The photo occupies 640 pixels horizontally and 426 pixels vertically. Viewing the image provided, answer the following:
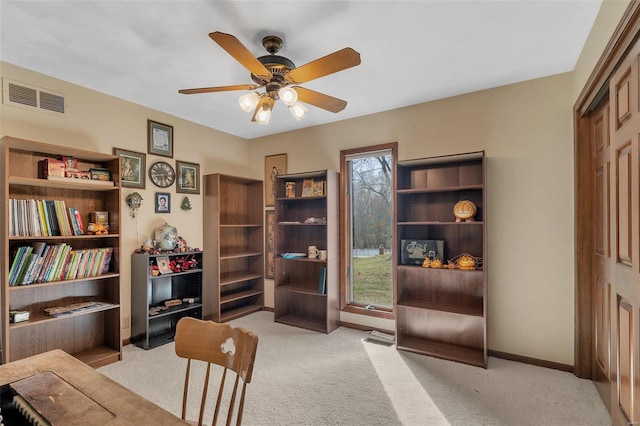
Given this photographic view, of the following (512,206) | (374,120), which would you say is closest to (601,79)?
(512,206)

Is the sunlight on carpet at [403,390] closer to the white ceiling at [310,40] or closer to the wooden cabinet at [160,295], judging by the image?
the wooden cabinet at [160,295]

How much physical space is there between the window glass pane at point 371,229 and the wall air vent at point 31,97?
120 inches

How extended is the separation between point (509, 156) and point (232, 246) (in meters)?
3.63

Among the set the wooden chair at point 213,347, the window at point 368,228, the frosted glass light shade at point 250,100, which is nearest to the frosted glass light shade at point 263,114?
the frosted glass light shade at point 250,100

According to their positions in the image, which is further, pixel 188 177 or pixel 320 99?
pixel 188 177

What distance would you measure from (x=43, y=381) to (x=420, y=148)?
3440 millimetres

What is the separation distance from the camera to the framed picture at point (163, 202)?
363 cm

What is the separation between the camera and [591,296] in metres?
2.50

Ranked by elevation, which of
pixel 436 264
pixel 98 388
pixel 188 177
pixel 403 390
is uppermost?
pixel 188 177

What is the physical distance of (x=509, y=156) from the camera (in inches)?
116

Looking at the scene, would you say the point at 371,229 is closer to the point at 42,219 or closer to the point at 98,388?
the point at 98,388

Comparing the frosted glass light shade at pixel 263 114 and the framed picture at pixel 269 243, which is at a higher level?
the frosted glass light shade at pixel 263 114

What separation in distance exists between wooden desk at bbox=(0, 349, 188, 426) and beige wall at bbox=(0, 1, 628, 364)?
A: 2148mm

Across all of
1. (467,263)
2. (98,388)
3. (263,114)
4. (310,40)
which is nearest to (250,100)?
(263,114)
